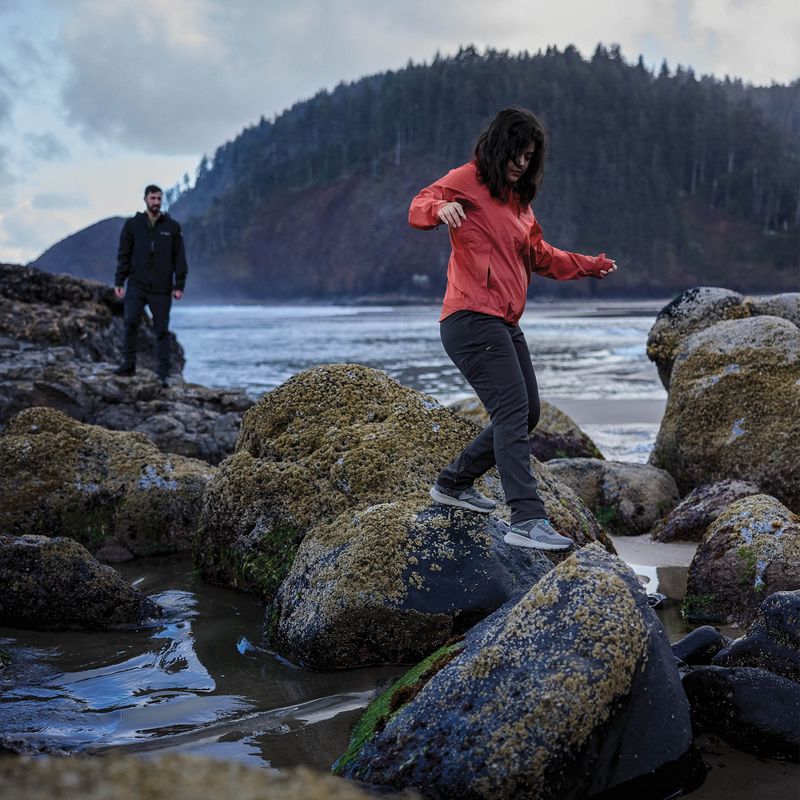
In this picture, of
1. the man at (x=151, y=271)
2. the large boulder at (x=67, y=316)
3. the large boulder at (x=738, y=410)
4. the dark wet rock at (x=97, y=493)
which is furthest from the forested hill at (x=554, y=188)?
the dark wet rock at (x=97, y=493)

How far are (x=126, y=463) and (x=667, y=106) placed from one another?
106621 mm

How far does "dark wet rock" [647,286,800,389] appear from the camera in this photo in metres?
8.68

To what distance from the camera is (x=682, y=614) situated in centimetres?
464

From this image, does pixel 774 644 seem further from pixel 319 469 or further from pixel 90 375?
pixel 90 375

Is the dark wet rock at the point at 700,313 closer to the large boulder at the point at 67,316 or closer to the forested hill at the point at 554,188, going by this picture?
the large boulder at the point at 67,316

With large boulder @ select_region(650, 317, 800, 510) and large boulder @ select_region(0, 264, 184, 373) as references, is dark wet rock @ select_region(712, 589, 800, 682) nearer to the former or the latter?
large boulder @ select_region(650, 317, 800, 510)

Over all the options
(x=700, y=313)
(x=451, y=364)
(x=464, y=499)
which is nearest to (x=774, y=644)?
(x=464, y=499)

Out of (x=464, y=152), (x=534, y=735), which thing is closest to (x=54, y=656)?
(x=534, y=735)

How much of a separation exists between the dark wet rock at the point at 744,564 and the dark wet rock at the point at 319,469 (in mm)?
629

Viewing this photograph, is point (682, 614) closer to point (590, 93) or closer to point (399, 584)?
point (399, 584)

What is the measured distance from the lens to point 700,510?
19.8ft

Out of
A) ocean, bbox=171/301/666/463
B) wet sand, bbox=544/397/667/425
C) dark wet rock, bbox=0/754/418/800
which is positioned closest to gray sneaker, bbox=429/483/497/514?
dark wet rock, bbox=0/754/418/800

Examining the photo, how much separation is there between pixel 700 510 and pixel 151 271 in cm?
690

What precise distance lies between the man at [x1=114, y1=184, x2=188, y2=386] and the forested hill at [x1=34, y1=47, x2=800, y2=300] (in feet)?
232
